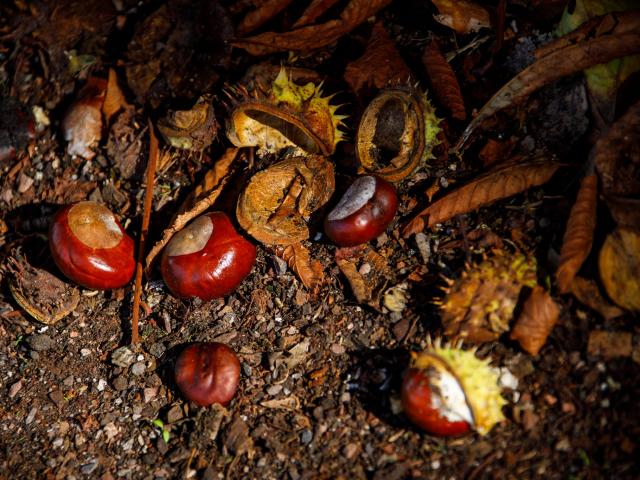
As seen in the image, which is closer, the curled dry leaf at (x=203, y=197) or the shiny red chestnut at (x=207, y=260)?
the shiny red chestnut at (x=207, y=260)

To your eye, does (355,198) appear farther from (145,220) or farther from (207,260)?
(145,220)

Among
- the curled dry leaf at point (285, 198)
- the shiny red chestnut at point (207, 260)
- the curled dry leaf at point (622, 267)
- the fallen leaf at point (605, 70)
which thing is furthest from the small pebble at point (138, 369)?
the fallen leaf at point (605, 70)

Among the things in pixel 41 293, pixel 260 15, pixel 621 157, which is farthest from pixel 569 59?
pixel 41 293

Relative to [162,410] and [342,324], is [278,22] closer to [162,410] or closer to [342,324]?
[342,324]

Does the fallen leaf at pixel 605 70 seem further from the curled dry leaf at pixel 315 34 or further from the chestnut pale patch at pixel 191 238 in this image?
the chestnut pale patch at pixel 191 238

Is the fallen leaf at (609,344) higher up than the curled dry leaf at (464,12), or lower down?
lower down

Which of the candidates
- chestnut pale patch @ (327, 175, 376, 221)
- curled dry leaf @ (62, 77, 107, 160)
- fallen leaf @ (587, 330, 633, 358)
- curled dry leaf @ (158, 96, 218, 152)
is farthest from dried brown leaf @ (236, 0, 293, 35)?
fallen leaf @ (587, 330, 633, 358)

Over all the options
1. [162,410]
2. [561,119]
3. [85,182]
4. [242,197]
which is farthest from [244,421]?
[561,119]
